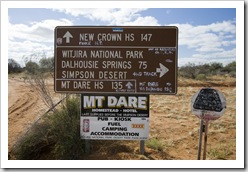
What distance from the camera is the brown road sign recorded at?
5.72 metres

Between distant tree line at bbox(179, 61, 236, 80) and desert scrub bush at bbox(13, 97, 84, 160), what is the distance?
17.3m

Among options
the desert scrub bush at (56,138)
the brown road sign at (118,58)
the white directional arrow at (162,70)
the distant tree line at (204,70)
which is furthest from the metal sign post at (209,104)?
the distant tree line at (204,70)

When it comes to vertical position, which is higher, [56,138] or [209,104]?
[209,104]

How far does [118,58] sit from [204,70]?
69.9 ft

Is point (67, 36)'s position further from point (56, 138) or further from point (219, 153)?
point (219, 153)

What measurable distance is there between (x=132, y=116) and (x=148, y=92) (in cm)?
56

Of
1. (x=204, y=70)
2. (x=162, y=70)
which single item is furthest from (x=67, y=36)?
(x=204, y=70)

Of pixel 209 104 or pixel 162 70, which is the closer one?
pixel 209 104

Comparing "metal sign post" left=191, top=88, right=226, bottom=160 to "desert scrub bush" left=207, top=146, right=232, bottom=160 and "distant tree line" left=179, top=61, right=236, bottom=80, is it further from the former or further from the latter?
"distant tree line" left=179, top=61, right=236, bottom=80

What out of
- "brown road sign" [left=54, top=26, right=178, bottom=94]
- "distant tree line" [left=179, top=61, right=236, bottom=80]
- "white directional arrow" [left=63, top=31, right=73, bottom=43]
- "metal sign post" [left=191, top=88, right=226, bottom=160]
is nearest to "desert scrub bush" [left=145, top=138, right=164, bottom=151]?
"brown road sign" [left=54, top=26, right=178, bottom=94]

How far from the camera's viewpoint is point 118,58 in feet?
19.0

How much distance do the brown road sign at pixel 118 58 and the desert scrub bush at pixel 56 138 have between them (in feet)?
3.19

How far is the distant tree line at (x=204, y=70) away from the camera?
24.4m

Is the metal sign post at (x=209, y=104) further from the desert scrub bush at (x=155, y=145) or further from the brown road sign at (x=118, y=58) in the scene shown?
the desert scrub bush at (x=155, y=145)
